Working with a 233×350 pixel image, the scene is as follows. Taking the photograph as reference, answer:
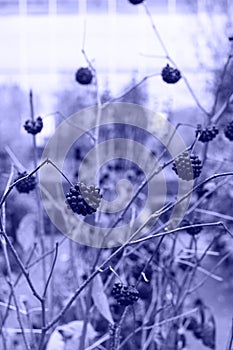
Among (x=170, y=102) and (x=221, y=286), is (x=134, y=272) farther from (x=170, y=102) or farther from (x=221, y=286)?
(x=221, y=286)

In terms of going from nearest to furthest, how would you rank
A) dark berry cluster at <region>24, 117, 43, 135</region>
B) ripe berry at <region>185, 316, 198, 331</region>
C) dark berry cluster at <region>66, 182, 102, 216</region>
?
dark berry cluster at <region>66, 182, 102, 216</region> → dark berry cluster at <region>24, 117, 43, 135</region> → ripe berry at <region>185, 316, 198, 331</region>

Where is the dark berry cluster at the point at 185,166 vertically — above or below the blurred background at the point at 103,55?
below

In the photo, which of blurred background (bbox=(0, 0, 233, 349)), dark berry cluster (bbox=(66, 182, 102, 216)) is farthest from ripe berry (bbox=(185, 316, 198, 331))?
dark berry cluster (bbox=(66, 182, 102, 216))

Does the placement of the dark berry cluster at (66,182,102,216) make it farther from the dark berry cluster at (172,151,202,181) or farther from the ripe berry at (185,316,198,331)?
the ripe berry at (185,316,198,331)

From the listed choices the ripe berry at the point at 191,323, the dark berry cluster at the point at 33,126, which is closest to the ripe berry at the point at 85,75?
the dark berry cluster at the point at 33,126

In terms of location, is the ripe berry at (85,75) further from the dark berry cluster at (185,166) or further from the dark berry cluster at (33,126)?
the dark berry cluster at (185,166)

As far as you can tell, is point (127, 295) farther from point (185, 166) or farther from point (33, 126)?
point (33, 126)

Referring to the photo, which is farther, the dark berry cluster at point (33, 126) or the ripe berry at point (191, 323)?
the ripe berry at point (191, 323)

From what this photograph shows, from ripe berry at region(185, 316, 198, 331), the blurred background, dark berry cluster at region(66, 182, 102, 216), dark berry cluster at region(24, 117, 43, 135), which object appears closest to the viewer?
dark berry cluster at region(66, 182, 102, 216)

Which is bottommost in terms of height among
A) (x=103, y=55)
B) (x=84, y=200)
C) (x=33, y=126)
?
(x=84, y=200)

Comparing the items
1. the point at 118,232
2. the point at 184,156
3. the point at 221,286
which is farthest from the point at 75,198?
the point at 221,286

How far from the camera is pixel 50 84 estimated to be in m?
1.17

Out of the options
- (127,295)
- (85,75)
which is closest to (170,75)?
(85,75)

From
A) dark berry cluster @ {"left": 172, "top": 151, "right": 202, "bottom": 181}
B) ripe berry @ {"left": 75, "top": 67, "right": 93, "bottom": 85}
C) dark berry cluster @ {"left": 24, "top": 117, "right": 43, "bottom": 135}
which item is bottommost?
dark berry cluster @ {"left": 172, "top": 151, "right": 202, "bottom": 181}
